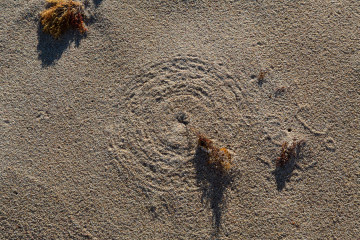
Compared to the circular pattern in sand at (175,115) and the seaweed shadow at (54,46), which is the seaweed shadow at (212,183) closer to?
the circular pattern in sand at (175,115)

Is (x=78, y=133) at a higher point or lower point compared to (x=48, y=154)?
higher

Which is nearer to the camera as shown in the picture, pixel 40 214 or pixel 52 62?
pixel 40 214

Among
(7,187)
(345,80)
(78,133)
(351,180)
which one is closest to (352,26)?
(345,80)

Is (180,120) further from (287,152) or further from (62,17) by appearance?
(62,17)

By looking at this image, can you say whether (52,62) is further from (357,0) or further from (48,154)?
(357,0)

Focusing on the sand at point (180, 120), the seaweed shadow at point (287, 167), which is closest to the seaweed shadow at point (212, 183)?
the sand at point (180, 120)

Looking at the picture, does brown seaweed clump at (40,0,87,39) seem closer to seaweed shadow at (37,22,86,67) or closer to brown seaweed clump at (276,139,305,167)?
seaweed shadow at (37,22,86,67)

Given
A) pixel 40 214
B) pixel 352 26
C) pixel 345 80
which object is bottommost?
pixel 40 214

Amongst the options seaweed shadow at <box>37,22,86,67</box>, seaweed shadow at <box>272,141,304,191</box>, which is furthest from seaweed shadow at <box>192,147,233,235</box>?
seaweed shadow at <box>37,22,86,67</box>
